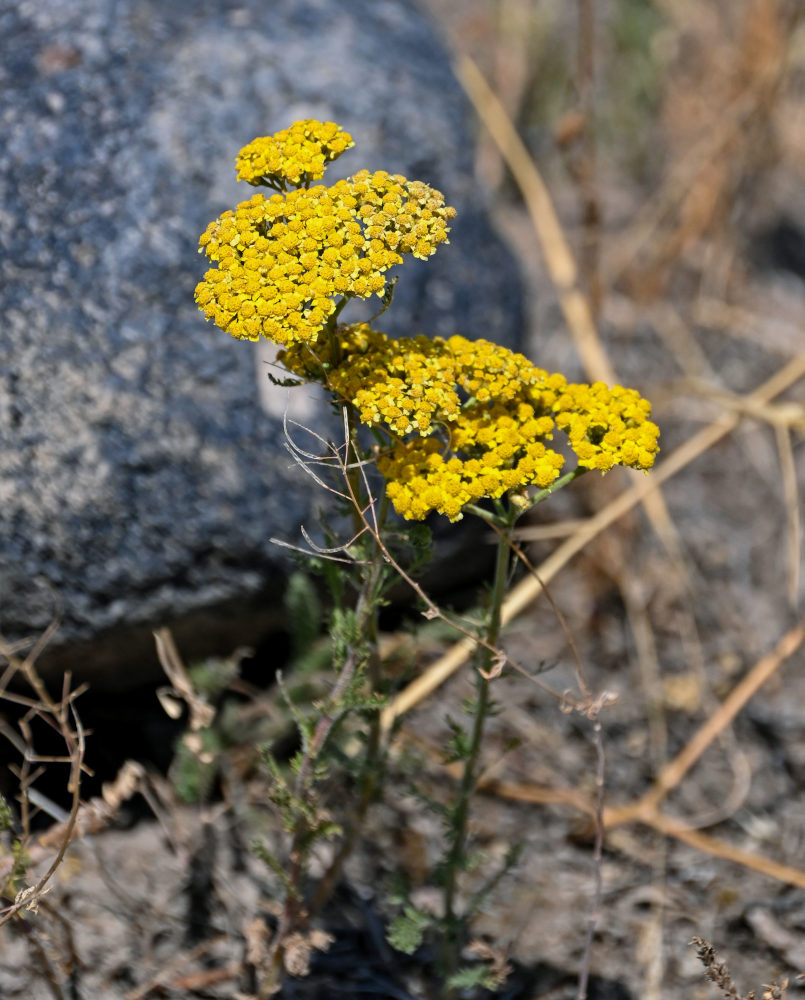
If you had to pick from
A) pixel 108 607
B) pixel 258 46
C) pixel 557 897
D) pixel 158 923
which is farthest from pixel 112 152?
pixel 557 897

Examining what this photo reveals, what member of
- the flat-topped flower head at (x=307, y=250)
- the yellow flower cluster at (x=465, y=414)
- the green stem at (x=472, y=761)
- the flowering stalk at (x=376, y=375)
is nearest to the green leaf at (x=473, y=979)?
the green stem at (x=472, y=761)

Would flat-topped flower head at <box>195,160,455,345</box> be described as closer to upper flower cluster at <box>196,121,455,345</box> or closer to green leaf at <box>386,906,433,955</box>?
upper flower cluster at <box>196,121,455,345</box>

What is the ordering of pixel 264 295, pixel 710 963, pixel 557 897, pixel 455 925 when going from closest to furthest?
pixel 264 295
pixel 710 963
pixel 455 925
pixel 557 897

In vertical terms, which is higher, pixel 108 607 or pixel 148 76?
pixel 148 76

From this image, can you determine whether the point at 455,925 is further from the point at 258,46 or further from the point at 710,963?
the point at 258,46

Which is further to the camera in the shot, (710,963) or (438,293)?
(438,293)

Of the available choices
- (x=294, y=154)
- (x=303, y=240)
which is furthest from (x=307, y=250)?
(x=294, y=154)

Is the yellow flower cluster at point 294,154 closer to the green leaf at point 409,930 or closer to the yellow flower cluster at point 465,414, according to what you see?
the yellow flower cluster at point 465,414
